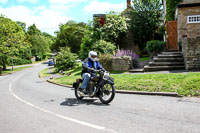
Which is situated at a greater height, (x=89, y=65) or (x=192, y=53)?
(x=192, y=53)

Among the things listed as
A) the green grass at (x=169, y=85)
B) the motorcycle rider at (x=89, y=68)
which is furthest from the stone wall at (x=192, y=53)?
the motorcycle rider at (x=89, y=68)

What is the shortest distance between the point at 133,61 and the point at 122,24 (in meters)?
9.92

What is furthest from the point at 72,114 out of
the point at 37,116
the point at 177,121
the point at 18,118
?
the point at 177,121

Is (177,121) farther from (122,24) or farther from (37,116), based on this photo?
(122,24)

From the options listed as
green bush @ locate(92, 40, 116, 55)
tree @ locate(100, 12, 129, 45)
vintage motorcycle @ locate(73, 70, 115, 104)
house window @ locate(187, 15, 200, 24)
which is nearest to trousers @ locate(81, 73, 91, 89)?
vintage motorcycle @ locate(73, 70, 115, 104)

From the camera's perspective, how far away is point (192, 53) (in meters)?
12.5

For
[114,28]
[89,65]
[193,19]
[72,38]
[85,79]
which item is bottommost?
[85,79]

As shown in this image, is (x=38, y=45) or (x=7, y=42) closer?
(x=7, y=42)

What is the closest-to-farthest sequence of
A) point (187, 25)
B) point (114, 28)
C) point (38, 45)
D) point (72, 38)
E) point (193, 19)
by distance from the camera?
1. point (193, 19)
2. point (187, 25)
3. point (114, 28)
4. point (72, 38)
5. point (38, 45)

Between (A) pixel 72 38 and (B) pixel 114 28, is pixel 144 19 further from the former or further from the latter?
(A) pixel 72 38

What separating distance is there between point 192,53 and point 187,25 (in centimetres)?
510

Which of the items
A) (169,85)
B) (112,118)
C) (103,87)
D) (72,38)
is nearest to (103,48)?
(169,85)

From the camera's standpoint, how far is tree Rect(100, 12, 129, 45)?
79.5ft

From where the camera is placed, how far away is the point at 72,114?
607 cm
